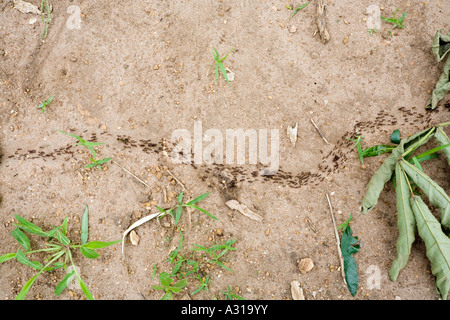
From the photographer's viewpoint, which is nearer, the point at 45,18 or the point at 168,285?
the point at 168,285

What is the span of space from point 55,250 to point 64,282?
0.24 m

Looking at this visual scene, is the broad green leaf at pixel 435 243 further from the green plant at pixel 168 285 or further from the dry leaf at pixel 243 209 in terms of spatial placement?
the green plant at pixel 168 285

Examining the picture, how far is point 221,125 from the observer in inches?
95.3

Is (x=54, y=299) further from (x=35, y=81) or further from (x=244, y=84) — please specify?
(x=244, y=84)

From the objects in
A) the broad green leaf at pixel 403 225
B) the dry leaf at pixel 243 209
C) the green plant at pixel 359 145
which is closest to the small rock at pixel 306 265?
the dry leaf at pixel 243 209

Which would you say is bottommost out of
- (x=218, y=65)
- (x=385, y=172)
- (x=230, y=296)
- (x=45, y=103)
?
(x=230, y=296)

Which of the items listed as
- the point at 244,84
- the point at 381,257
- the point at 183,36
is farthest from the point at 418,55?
the point at 183,36

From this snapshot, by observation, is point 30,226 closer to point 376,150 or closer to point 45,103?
point 45,103

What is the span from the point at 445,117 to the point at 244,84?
1509mm

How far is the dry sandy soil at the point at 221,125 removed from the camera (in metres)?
2.30

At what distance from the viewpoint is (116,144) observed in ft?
8.04

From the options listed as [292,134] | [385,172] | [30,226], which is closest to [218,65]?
[292,134]
